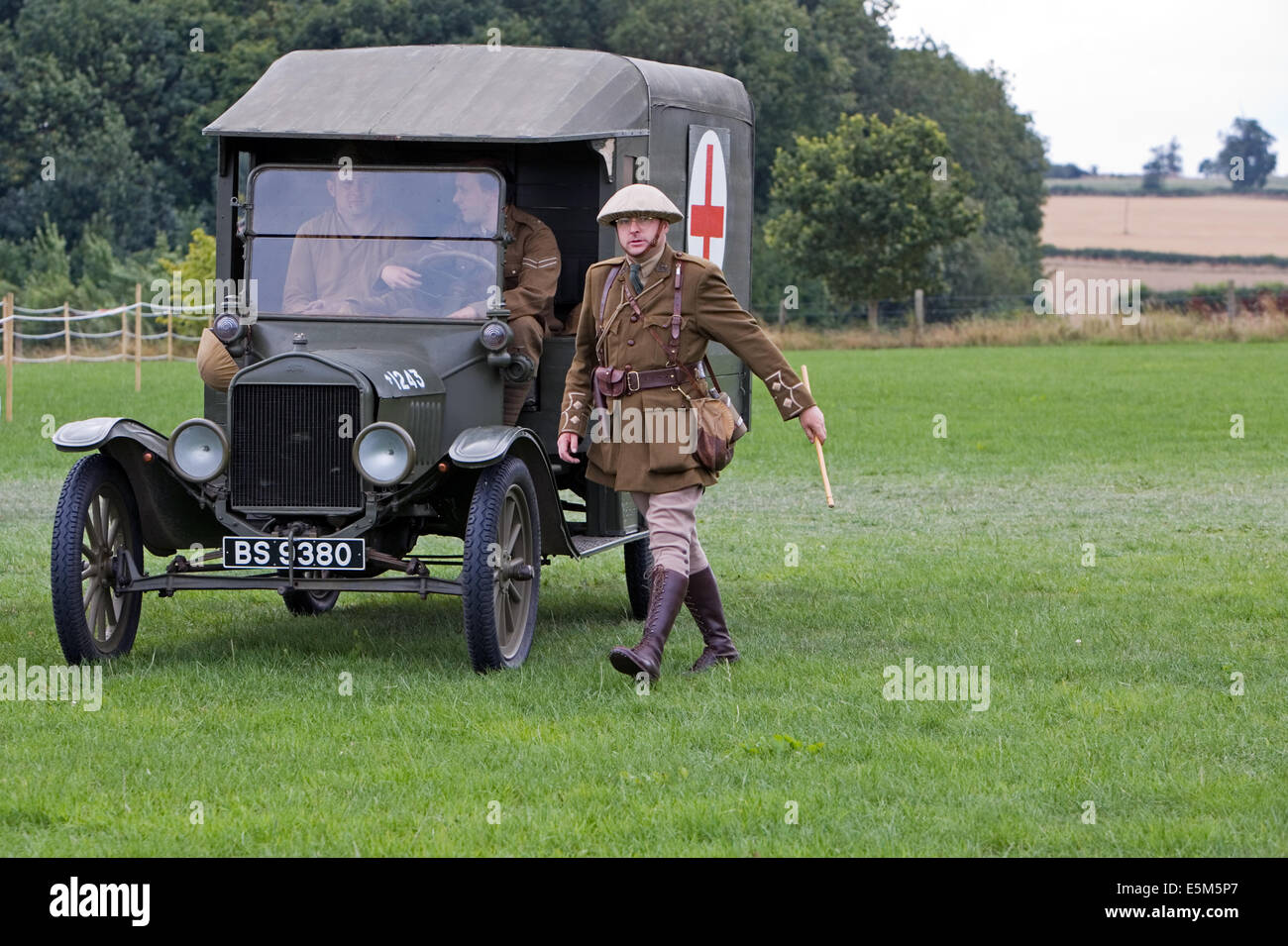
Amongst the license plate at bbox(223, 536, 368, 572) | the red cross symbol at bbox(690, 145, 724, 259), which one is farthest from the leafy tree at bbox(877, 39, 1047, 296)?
the license plate at bbox(223, 536, 368, 572)

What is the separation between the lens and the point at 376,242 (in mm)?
9125

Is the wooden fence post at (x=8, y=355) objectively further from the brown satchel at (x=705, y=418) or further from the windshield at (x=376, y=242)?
the brown satchel at (x=705, y=418)

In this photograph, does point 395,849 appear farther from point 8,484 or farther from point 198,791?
point 8,484

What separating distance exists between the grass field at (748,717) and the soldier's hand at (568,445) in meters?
0.93

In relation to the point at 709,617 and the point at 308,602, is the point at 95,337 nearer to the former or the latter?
the point at 308,602

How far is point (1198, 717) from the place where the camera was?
7098 mm

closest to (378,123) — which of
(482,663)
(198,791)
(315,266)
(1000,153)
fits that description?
(315,266)

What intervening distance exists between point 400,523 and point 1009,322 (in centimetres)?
4125

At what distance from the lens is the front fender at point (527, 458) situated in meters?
8.08

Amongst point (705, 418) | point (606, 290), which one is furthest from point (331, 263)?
point (705, 418)

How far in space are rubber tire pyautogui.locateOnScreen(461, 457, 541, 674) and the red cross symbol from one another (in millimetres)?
2353

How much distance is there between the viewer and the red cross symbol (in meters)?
10.2

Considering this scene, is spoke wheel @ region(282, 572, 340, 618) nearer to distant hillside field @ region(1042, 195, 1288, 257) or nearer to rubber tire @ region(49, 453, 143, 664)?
rubber tire @ region(49, 453, 143, 664)

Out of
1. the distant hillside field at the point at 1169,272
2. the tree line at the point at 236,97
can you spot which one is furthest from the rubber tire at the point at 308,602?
the distant hillside field at the point at 1169,272
